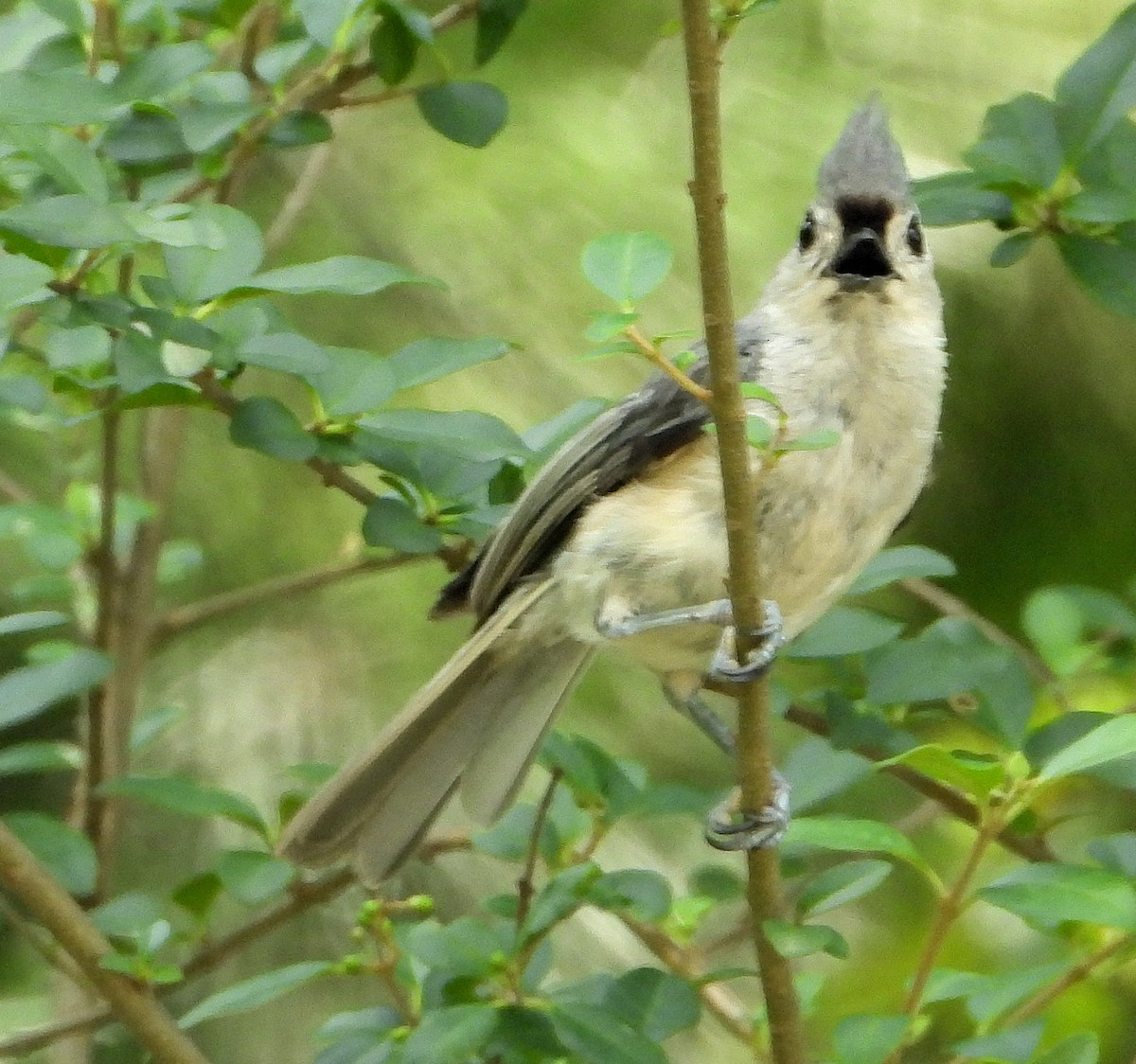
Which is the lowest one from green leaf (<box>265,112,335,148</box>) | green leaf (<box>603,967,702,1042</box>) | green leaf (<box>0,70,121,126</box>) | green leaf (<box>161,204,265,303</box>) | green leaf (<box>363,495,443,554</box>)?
green leaf (<box>603,967,702,1042</box>)

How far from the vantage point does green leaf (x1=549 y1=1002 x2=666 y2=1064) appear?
1325 millimetres

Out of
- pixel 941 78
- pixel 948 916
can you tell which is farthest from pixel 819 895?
pixel 941 78

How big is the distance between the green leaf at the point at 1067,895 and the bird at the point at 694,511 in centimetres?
31

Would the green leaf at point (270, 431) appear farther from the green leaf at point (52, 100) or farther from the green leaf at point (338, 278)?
the green leaf at point (52, 100)

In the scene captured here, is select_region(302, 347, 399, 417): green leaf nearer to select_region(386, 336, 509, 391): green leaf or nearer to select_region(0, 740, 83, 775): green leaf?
select_region(386, 336, 509, 391): green leaf

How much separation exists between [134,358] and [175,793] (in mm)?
448

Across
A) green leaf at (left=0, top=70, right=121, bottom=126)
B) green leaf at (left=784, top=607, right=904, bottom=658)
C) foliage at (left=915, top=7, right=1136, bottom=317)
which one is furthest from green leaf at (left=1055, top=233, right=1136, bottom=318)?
green leaf at (left=0, top=70, right=121, bottom=126)

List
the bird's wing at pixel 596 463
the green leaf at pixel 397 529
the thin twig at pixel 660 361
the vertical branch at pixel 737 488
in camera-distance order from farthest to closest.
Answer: the bird's wing at pixel 596 463 < the green leaf at pixel 397 529 < the thin twig at pixel 660 361 < the vertical branch at pixel 737 488

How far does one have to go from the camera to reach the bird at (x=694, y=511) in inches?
67.6

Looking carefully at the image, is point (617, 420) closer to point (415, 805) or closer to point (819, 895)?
point (415, 805)

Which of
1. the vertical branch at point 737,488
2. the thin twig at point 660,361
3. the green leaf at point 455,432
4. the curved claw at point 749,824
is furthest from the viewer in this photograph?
the green leaf at point 455,432

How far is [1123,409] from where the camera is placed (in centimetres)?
226

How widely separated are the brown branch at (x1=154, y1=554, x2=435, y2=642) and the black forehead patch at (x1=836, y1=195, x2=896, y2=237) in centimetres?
54

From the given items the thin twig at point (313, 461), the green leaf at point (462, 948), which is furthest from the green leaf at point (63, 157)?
the green leaf at point (462, 948)
